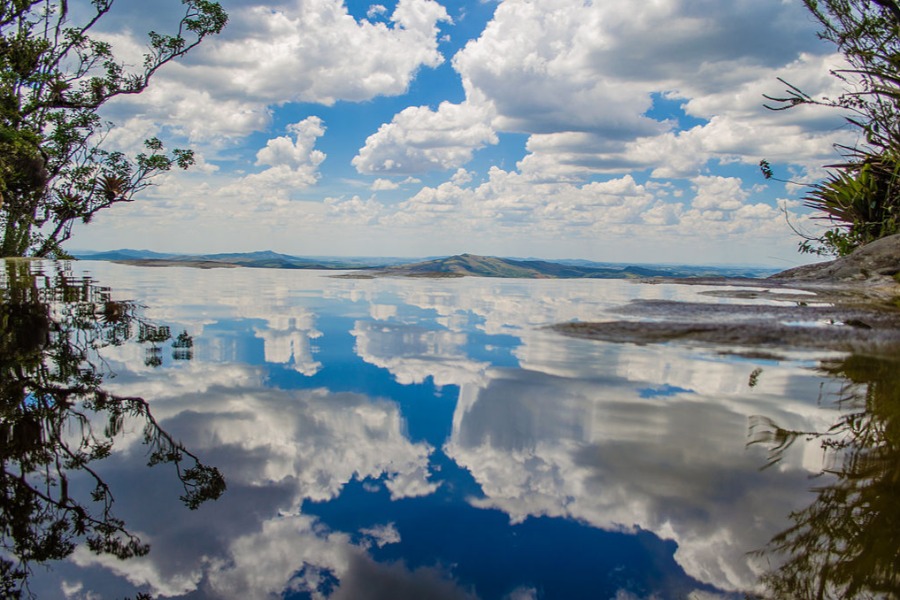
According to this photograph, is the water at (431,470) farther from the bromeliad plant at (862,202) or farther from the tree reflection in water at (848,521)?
the bromeliad plant at (862,202)

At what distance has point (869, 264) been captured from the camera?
15164 mm

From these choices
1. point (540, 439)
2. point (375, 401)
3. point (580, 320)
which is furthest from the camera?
point (580, 320)

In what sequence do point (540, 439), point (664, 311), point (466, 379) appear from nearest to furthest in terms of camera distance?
point (540, 439) < point (466, 379) < point (664, 311)

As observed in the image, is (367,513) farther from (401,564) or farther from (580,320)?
(580,320)

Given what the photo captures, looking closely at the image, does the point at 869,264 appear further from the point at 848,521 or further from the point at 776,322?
the point at 848,521

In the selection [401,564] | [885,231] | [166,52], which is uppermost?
[166,52]

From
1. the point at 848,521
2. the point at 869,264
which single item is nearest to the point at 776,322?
the point at 848,521

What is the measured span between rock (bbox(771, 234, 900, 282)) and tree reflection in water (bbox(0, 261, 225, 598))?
16.1m

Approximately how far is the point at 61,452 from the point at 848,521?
386cm

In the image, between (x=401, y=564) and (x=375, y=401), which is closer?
(x=401, y=564)

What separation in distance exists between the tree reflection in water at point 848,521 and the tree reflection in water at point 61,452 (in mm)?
2504

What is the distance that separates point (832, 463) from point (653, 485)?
1070 mm

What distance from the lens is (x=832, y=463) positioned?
3.11m

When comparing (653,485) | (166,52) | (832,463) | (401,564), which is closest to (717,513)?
(653,485)
